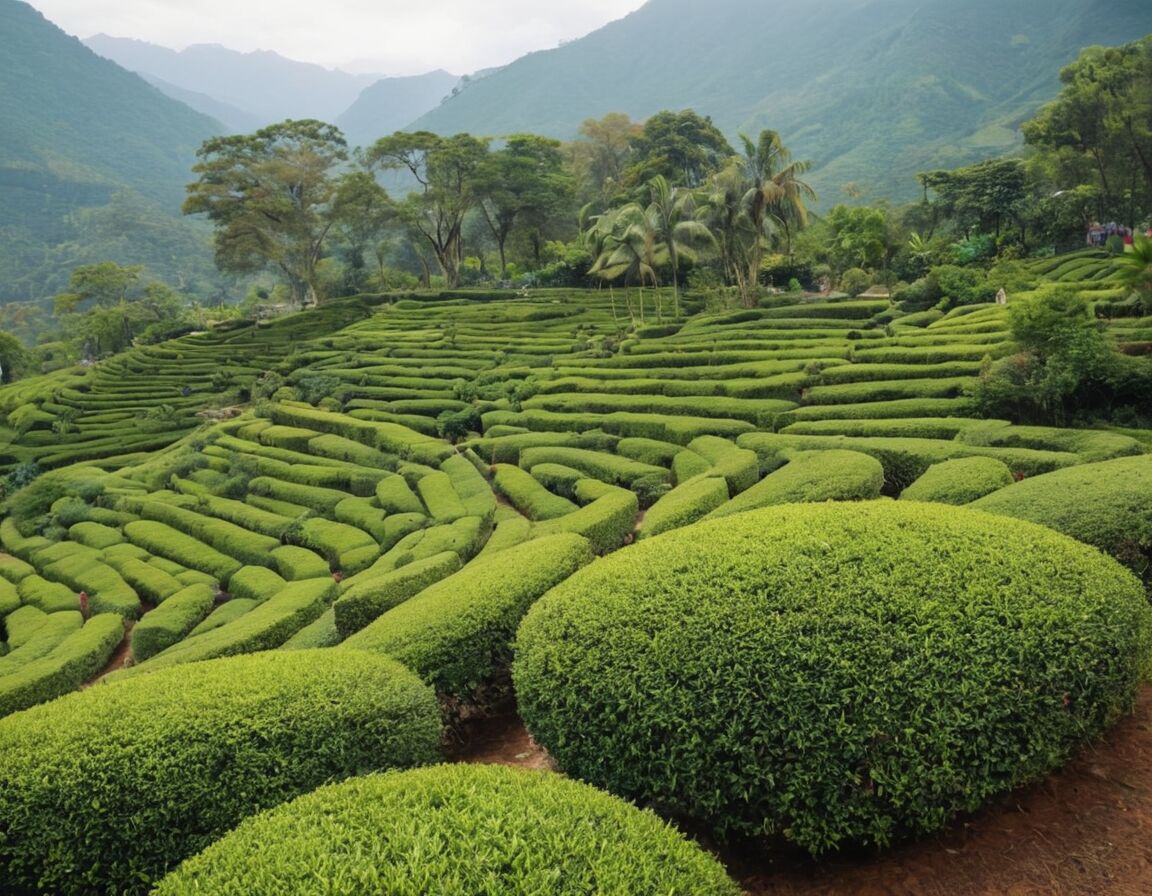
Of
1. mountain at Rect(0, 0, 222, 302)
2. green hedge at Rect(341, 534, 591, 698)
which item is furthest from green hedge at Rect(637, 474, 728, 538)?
mountain at Rect(0, 0, 222, 302)

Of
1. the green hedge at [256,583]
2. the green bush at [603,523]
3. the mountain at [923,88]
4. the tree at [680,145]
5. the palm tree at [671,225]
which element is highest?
the mountain at [923,88]

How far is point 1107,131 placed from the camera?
123ft

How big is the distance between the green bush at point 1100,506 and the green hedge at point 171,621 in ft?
49.7

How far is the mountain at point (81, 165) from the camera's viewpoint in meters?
103

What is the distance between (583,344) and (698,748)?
94.1ft

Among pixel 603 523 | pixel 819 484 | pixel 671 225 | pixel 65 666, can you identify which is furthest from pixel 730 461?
pixel 671 225

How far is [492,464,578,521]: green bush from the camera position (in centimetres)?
1614

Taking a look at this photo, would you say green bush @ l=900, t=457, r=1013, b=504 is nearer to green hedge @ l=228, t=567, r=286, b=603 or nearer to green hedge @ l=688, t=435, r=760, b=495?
green hedge @ l=688, t=435, r=760, b=495

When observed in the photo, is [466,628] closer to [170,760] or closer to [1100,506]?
[170,760]

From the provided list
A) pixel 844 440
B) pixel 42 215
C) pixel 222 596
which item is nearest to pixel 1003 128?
pixel 844 440

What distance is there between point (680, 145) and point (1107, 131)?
3290 centimetres

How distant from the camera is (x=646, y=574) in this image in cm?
566

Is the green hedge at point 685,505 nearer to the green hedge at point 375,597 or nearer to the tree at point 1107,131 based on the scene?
the green hedge at point 375,597

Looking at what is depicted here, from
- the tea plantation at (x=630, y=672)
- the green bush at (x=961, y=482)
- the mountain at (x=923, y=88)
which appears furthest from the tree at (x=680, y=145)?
the green bush at (x=961, y=482)
